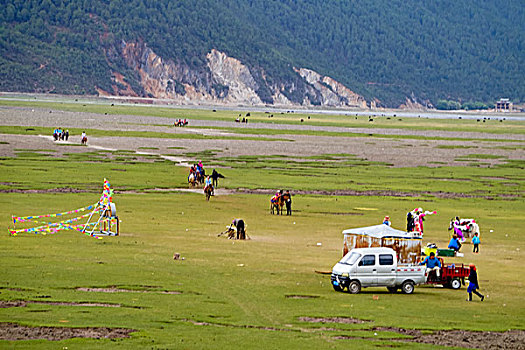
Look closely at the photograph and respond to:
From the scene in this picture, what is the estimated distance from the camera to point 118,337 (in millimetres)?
25062

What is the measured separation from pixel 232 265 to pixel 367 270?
644cm

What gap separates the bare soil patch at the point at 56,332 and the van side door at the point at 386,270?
1001 cm

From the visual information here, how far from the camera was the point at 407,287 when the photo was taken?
3362cm

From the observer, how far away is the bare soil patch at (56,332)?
81.4 ft

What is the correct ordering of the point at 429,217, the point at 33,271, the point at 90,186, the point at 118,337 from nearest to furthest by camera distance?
the point at 118,337 → the point at 33,271 → the point at 429,217 → the point at 90,186

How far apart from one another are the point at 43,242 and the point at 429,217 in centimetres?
2306

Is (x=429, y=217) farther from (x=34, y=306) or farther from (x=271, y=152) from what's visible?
(x=271, y=152)

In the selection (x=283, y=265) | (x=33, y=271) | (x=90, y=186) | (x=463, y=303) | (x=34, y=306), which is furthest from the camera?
(x=90, y=186)

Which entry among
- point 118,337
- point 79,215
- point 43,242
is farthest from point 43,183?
point 118,337

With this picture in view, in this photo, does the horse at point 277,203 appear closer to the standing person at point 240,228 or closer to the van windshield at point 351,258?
the standing person at point 240,228

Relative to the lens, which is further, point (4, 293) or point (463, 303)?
point (463, 303)

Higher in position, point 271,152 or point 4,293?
point 271,152

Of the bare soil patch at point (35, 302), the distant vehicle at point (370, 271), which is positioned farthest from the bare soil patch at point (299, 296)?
the bare soil patch at point (35, 302)

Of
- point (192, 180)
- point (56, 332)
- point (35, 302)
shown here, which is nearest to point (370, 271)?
point (35, 302)
